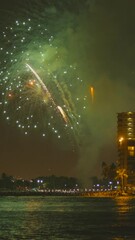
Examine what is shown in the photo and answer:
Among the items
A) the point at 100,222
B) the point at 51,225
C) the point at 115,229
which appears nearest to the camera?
the point at 115,229

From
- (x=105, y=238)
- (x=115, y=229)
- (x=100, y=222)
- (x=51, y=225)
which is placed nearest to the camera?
(x=105, y=238)

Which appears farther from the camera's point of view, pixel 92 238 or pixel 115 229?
pixel 115 229

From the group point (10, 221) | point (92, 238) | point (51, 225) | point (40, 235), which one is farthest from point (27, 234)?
point (10, 221)

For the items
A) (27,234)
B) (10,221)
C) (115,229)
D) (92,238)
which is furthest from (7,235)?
(10,221)

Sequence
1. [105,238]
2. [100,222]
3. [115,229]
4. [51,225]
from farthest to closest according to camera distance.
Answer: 1. [100,222]
2. [51,225]
3. [115,229]
4. [105,238]

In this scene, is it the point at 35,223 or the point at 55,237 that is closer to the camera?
the point at 55,237

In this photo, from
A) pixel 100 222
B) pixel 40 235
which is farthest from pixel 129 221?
pixel 40 235

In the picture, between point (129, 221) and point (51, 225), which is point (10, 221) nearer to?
point (51, 225)

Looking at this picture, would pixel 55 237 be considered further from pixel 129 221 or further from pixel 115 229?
pixel 129 221

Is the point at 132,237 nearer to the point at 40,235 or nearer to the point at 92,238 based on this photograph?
the point at 92,238
